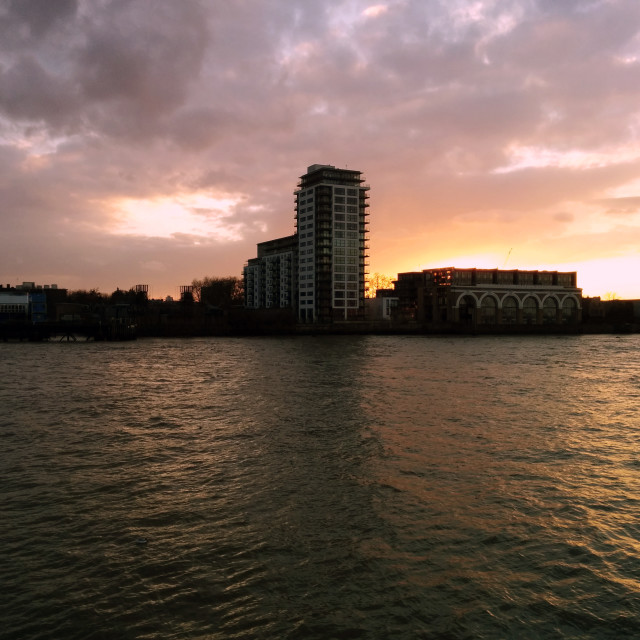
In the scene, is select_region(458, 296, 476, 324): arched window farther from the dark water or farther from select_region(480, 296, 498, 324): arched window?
the dark water

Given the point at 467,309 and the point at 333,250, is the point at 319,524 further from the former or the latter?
the point at 467,309

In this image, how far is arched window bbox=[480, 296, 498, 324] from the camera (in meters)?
197

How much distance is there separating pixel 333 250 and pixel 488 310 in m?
61.2

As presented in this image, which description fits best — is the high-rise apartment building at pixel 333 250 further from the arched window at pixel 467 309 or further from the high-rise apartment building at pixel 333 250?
the arched window at pixel 467 309

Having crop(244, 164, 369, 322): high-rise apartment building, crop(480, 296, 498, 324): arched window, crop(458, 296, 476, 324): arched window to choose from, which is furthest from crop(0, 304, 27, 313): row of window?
crop(480, 296, 498, 324): arched window

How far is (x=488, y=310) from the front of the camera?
7790 inches

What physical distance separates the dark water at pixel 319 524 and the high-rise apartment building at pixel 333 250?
160 metres

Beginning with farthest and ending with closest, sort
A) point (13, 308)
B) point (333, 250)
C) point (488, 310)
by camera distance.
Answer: point (488, 310) < point (333, 250) < point (13, 308)

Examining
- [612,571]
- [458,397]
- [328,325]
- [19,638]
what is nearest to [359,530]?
[612,571]

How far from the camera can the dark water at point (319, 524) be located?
10.1 meters

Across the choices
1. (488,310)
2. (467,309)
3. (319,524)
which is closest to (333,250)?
(467,309)

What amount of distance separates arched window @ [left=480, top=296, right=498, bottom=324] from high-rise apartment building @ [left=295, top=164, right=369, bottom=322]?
4426 centimetres

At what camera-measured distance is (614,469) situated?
2002cm

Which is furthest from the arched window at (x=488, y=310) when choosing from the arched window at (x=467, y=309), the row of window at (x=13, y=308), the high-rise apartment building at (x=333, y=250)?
the row of window at (x=13, y=308)
